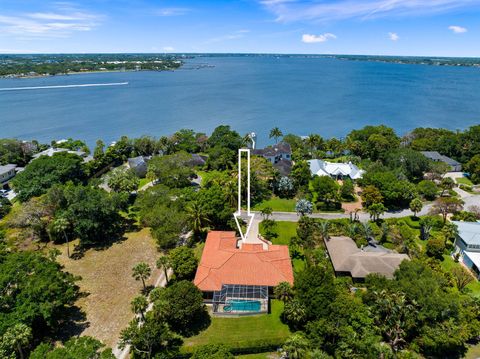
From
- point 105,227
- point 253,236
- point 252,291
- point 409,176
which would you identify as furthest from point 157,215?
point 409,176

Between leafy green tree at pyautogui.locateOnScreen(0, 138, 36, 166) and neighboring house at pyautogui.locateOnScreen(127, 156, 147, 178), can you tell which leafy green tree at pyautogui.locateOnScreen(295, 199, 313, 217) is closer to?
neighboring house at pyautogui.locateOnScreen(127, 156, 147, 178)

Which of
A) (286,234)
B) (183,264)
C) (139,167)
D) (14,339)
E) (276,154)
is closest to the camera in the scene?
(14,339)

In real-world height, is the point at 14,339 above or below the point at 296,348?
below

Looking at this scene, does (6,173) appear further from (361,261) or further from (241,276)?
(361,261)

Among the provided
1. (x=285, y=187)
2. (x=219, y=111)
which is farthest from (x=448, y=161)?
(x=219, y=111)

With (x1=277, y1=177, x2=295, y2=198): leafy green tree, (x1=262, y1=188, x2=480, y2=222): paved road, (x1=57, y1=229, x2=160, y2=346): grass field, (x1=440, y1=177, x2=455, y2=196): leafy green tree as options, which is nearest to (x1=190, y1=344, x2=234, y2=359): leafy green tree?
(x1=57, y1=229, x2=160, y2=346): grass field

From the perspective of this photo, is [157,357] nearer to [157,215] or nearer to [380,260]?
[157,215]
